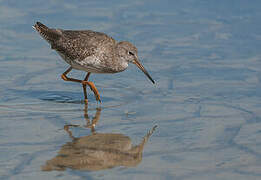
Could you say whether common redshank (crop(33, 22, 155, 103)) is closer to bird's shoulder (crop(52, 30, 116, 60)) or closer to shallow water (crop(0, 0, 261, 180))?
bird's shoulder (crop(52, 30, 116, 60))

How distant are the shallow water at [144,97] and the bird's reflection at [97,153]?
13 millimetres

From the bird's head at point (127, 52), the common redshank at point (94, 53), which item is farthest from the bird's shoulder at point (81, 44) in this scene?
the bird's head at point (127, 52)

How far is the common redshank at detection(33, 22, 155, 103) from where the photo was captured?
29.1ft

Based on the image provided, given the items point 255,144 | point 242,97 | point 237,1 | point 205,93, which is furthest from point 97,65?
point 237,1

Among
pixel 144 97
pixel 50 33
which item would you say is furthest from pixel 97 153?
pixel 50 33

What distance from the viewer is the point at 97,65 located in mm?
8859

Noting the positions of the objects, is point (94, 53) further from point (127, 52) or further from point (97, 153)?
point (97, 153)

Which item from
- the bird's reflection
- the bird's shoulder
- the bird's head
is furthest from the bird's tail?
the bird's reflection

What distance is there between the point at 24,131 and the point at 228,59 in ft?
16.0

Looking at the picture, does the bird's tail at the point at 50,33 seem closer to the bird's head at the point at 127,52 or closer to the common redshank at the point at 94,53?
the common redshank at the point at 94,53

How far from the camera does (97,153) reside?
6.33 m

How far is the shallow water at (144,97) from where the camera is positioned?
19.9 feet

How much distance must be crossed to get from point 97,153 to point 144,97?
2.48m

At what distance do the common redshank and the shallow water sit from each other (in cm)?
41
